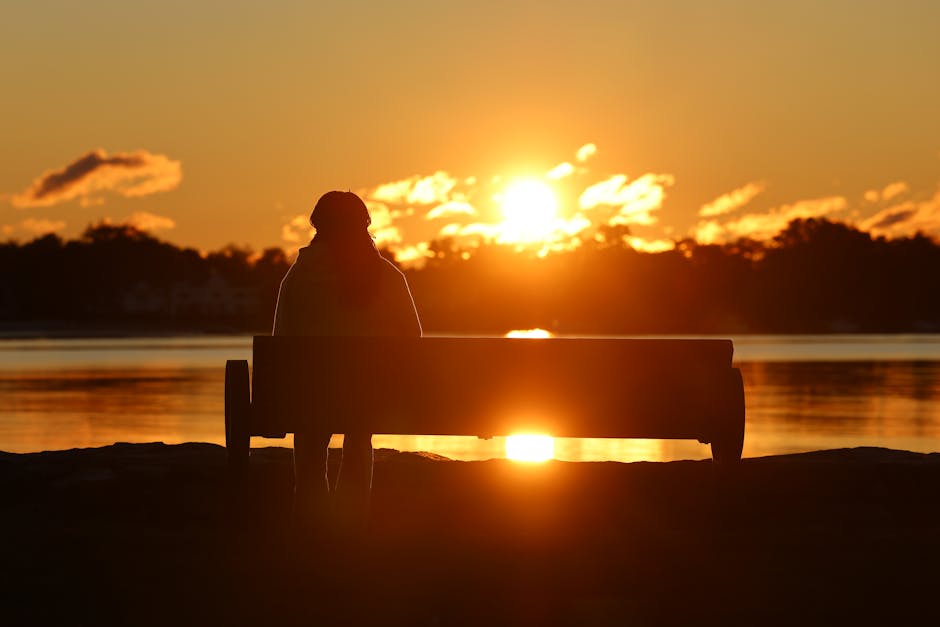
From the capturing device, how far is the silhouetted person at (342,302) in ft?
21.2

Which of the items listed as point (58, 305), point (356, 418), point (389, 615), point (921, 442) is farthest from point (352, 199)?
point (58, 305)

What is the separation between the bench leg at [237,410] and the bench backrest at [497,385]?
144mm

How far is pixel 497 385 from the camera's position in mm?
6305

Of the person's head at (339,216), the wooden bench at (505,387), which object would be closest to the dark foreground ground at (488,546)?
the wooden bench at (505,387)

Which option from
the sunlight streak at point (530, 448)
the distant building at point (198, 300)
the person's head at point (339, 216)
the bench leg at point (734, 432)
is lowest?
the sunlight streak at point (530, 448)

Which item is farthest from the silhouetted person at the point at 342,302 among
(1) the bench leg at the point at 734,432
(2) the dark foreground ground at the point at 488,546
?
(1) the bench leg at the point at 734,432

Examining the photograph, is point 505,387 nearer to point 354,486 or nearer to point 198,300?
point 354,486

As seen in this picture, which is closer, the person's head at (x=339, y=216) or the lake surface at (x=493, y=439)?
the person's head at (x=339, y=216)

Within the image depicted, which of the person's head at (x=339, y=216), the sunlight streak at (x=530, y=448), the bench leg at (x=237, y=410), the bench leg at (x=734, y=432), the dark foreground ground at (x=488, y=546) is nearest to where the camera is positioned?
the dark foreground ground at (x=488, y=546)

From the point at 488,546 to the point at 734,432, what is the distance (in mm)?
1373

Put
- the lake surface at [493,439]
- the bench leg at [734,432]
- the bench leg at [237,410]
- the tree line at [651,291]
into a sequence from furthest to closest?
the tree line at [651,291]
the lake surface at [493,439]
the bench leg at [237,410]
the bench leg at [734,432]

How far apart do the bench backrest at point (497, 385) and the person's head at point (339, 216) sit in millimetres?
631

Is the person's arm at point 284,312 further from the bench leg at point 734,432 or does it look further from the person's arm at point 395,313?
the bench leg at point 734,432

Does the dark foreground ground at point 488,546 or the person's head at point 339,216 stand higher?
the person's head at point 339,216
